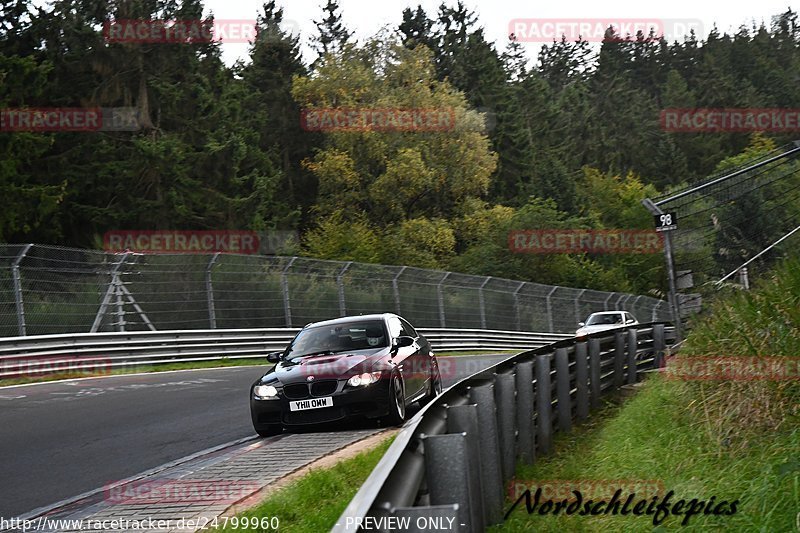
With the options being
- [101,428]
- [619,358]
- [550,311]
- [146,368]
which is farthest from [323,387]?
[550,311]

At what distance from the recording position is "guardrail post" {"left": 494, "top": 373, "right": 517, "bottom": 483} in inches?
329

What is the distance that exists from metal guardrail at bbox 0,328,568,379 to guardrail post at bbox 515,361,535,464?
13319 mm

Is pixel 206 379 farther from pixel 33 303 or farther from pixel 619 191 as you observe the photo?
pixel 619 191

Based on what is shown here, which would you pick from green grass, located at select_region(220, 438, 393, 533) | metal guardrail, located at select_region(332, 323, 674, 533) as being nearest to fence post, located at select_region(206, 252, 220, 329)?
metal guardrail, located at select_region(332, 323, 674, 533)

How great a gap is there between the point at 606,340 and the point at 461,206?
139 feet

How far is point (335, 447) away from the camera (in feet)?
36.7

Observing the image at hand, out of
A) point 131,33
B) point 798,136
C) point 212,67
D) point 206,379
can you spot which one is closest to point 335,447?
point 206,379

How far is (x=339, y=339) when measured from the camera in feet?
44.6

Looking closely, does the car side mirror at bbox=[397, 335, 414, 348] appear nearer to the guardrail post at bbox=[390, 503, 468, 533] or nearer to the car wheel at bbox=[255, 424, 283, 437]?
the car wheel at bbox=[255, 424, 283, 437]

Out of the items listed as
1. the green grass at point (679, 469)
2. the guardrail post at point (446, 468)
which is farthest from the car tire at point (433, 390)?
the guardrail post at point (446, 468)

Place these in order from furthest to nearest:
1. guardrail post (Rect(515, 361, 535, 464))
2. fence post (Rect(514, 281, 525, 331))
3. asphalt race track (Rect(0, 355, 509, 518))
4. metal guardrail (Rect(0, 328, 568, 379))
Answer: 1. fence post (Rect(514, 281, 525, 331))
2. metal guardrail (Rect(0, 328, 568, 379))
3. asphalt race track (Rect(0, 355, 509, 518))
4. guardrail post (Rect(515, 361, 535, 464))

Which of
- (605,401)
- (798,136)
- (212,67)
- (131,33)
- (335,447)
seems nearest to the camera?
(335,447)

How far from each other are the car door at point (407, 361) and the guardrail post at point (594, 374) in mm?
2206

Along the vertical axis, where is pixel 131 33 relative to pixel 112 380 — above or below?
above
